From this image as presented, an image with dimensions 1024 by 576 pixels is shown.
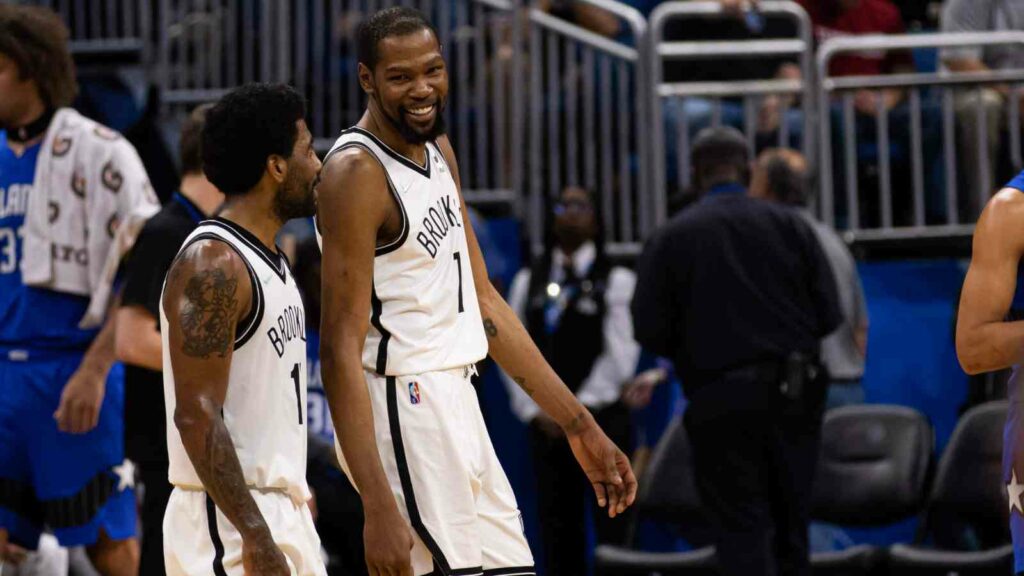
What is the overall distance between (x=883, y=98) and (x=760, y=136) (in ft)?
2.50

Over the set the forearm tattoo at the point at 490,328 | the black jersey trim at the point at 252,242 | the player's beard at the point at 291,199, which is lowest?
the forearm tattoo at the point at 490,328

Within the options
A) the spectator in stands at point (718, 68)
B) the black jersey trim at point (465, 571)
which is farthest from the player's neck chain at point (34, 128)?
the spectator in stands at point (718, 68)

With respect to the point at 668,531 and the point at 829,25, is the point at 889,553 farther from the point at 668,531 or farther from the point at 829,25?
the point at 829,25

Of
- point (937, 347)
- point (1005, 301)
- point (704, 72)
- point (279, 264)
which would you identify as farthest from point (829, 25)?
point (279, 264)

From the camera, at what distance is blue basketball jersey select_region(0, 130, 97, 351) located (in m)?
6.67

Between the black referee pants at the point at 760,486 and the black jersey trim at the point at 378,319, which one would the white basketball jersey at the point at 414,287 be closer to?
the black jersey trim at the point at 378,319

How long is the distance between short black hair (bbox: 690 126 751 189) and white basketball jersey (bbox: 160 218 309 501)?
12.0 ft

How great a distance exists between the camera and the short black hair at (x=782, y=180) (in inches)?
336

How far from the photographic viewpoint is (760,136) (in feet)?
32.9

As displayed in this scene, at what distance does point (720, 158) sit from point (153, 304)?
2.92 metres

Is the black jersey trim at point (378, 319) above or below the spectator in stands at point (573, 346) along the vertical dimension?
above

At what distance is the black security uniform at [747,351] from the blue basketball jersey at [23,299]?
2527mm

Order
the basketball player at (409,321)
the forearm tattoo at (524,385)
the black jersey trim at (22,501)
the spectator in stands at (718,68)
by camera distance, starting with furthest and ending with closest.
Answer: the spectator in stands at (718,68)
the black jersey trim at (22,501)
the forearm tattoo at (524,385)
the basketball player at (409,321)

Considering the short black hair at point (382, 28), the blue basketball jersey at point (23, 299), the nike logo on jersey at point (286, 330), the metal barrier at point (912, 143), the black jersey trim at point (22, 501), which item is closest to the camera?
the nike logo on jersey at point (286, 330)
